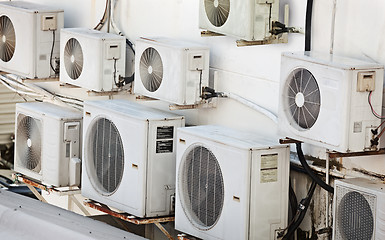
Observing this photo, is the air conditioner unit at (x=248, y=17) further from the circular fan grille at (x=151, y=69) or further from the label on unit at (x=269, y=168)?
the label on unit at (x=269, y=168)

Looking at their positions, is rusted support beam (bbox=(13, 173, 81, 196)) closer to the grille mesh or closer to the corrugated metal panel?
the grille mesh

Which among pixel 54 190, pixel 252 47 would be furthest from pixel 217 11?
pixel 54 190

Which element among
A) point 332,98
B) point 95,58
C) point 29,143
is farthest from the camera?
point 29,143

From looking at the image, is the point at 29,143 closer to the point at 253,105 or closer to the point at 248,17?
the point at 253,105

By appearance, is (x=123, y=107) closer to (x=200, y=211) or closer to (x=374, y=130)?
(x=200, y=211)

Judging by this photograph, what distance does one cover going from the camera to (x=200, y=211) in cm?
795

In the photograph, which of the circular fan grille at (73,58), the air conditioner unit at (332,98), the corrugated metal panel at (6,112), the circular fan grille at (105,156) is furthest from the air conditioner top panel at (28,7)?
the air conditioner unit at (332,98)

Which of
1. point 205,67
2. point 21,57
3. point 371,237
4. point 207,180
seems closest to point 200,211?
point 207,180

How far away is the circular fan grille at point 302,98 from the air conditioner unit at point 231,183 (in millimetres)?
523

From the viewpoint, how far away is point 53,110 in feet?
32.8

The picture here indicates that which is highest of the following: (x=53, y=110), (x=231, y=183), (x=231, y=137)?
(x=231, y=137)

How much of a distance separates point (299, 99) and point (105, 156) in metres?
2.63

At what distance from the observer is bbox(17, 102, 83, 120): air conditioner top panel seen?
9.73 m

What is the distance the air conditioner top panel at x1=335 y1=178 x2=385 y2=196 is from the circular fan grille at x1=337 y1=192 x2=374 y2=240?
0.06 meters
